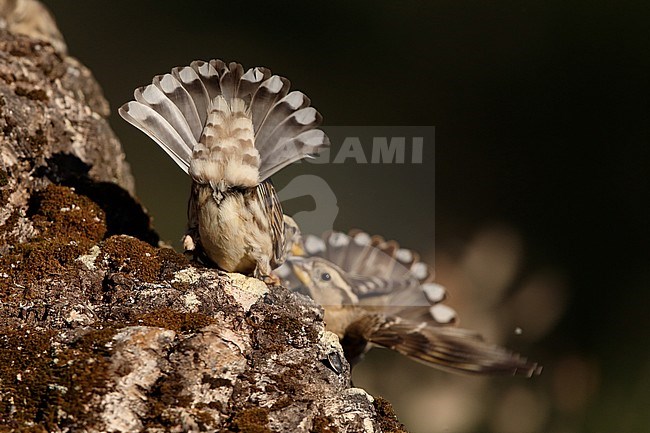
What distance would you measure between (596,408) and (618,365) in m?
0.38

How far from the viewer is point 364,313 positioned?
3.96m

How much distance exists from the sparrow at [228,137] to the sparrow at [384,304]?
0.75 meters

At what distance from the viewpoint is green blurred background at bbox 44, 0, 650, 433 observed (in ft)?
19.6

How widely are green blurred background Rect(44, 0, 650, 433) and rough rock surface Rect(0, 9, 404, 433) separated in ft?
8.14

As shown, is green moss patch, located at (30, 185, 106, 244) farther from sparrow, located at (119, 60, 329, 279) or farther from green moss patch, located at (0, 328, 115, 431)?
green moss patch, located at (0, 328, 115, 431)

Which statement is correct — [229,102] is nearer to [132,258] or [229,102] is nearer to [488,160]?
[132,258]

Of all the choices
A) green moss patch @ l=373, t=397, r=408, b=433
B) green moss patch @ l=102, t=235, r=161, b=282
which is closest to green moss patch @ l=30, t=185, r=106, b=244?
green moss patch @ l=102, t=235, r=161, b=282

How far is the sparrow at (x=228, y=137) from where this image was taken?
288cm

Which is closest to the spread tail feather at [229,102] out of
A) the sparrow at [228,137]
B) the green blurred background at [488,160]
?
the sparrow at [228,137]

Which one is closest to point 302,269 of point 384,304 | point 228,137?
point 384,304

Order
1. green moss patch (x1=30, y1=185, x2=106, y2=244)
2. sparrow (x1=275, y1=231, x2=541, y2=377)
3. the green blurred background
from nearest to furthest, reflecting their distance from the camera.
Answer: green moss patch (x1=30, y1=185, x2=106, y2=244)
sparrow (x1=275, y1=231, x2=541, y2=377)
the green blurred background

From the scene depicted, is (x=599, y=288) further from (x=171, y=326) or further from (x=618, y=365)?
(x=171, y=326)

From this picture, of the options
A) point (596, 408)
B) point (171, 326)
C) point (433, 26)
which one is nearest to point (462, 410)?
point (596, 408)

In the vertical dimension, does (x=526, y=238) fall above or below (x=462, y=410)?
above
